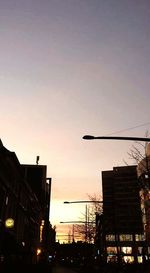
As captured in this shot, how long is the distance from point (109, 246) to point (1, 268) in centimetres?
10831

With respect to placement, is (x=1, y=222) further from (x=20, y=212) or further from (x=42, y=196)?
(x=42, y=196)

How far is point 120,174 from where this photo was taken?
130 meters

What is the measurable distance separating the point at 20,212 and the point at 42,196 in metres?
44.8

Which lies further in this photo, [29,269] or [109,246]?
[109,246]

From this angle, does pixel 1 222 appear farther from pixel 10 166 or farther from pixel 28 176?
pixel 28 176

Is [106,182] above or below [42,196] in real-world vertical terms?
above

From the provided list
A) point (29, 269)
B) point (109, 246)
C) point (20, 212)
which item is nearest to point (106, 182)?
point (109, 246)

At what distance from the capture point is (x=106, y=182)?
148250 mm

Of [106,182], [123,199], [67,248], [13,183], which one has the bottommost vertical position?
[67,248]

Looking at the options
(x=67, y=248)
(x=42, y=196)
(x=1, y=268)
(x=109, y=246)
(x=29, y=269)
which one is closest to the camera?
(x=1, y=268)

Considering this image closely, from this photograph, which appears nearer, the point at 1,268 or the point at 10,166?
the point at 1,268

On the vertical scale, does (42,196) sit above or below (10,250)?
above

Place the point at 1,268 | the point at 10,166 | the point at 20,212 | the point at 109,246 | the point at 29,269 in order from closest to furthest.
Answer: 1. the point at 1,268
2. the point at 29,269
3. the point at 10,166
4. the point at 20,212
5. the point at 109,246

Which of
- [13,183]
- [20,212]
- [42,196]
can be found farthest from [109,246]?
[13,183]
